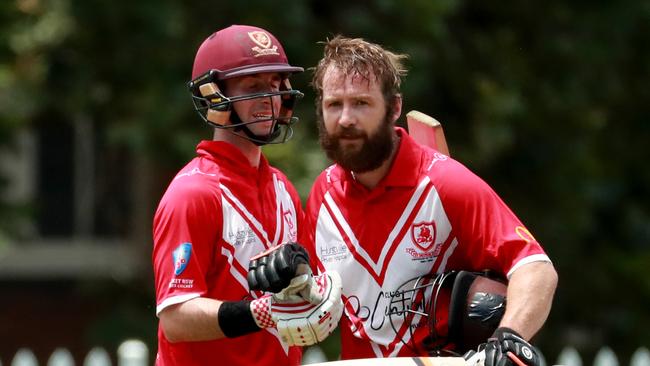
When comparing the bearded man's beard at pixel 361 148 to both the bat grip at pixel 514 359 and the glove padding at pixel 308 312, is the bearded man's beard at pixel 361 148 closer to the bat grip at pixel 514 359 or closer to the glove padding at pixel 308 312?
the glove padding at pixel 308 312

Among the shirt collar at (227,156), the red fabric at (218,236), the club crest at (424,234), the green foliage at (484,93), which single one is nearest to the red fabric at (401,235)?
the club crest at (424,234)

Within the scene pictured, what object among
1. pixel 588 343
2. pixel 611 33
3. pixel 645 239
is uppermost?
pixel 611 33

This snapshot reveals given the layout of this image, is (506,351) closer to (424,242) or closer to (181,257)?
(424,242)

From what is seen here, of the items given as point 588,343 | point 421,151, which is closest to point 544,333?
point 588,343

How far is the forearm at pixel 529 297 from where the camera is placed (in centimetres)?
489

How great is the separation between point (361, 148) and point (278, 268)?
0.76 metres

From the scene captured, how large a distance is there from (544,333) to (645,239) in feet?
5.05

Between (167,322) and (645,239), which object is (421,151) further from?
(645,239)

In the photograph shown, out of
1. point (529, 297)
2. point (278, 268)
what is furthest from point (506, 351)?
point (278, 268)

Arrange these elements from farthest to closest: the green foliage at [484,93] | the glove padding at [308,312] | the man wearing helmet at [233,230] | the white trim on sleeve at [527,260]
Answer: the green foliage at [484,93] → the white trim on sleeve at [527,260] → the man wearing helmet at [233,230] → the glove padding at [308,312]

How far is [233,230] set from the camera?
5.26 meters

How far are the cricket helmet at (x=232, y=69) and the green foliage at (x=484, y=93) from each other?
4.17 metres

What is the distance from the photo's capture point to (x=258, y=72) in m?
5.42

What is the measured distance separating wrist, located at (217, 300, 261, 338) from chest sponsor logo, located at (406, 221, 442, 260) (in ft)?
2.27
